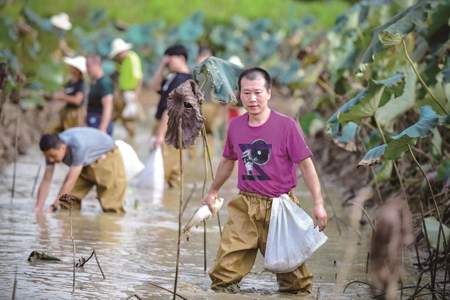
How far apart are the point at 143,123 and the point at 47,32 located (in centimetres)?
548

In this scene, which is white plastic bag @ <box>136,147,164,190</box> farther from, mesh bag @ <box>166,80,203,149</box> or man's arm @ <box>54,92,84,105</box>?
mesh bag @ <box>166,80,203,149</box>

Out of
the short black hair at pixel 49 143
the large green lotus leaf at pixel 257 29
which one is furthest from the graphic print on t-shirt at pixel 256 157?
the large green lotus leaf at pixel 257 29

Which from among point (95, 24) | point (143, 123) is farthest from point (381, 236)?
point (95, 24)

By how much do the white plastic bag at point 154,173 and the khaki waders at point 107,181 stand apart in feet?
4.59

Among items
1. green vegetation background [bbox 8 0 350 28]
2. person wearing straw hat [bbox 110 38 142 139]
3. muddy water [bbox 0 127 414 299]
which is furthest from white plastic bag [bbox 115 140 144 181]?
green vegetation background [bbox 8 0 350 28]

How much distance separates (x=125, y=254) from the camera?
7996 mm

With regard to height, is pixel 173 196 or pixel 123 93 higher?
pixel 123 93

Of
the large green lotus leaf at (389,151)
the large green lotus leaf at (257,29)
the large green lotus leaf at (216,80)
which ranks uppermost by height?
the large green lotus leaf at (257,29)

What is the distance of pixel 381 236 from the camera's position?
462cm

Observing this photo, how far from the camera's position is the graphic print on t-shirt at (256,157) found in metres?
6.71

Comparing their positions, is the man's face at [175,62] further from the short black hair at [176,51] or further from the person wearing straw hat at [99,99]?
the person wearing straw hat at [99,99]

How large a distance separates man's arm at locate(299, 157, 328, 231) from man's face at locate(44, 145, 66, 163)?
3.15 meters

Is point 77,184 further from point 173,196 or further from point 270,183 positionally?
point 270,183

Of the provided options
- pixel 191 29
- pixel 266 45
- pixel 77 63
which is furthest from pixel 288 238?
pixel 191 29
